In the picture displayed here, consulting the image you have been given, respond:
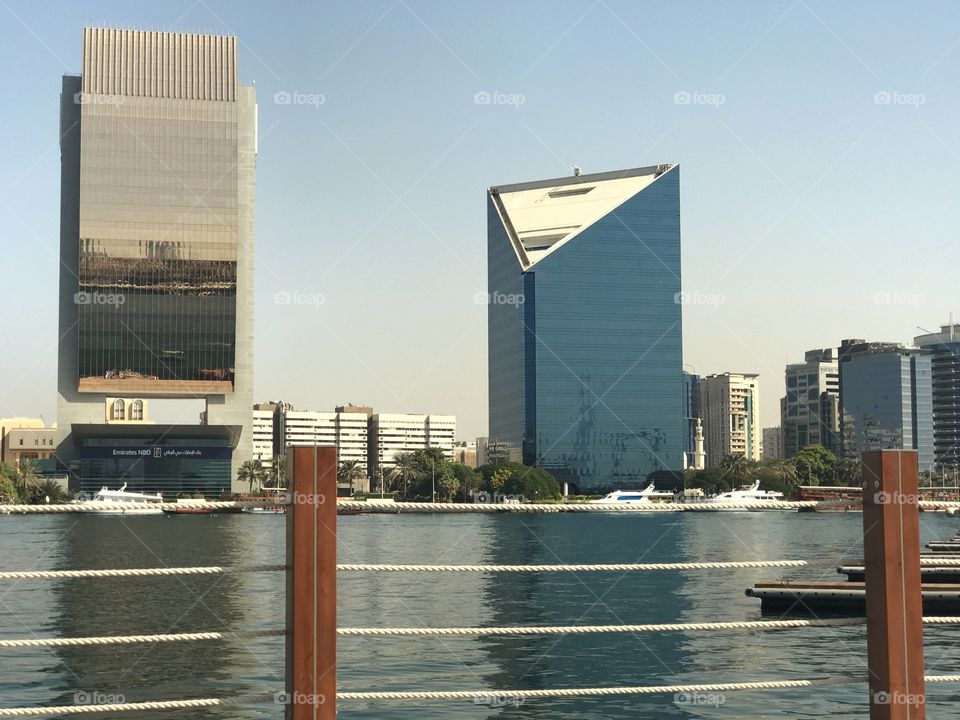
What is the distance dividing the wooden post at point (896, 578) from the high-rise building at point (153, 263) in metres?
149

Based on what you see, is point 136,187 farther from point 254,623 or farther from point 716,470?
point 254,623

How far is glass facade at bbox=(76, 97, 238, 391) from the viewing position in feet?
492

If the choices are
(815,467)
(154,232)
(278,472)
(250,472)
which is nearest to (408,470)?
(278,472)

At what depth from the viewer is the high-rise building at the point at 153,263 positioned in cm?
15012

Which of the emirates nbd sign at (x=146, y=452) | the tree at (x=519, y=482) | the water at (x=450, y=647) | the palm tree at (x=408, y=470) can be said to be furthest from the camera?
the palm tree at (x=408, y=470)

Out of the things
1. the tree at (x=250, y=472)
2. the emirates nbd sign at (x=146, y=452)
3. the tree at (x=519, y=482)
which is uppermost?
the emirates nbd sign at (x=146, y=452)

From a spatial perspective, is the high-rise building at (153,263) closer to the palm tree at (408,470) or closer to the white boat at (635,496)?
the palm tree at (408,470)

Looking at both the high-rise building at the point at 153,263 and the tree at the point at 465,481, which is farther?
the tree at the point at 465,481

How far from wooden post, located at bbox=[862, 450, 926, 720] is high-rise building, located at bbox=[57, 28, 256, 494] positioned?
149233 mm

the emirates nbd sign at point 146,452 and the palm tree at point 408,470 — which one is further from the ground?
the emirates nbd sign at point 146,452

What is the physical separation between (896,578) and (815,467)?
18582 cm

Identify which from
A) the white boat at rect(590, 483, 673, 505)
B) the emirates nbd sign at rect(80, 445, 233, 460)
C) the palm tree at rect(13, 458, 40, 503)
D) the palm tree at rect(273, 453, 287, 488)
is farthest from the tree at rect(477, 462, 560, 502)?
the palm tree at rect(13, 458, 40, 503)

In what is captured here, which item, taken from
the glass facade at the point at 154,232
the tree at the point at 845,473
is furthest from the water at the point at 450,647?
the tree at the point at 845,473

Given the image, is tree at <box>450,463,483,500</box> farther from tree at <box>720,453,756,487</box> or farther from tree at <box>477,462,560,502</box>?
tree at <box>720,453,756,487</box>
